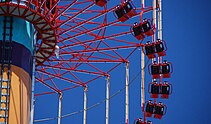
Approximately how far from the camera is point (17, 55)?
4181cm

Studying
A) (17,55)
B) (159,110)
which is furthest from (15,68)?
(159,110)

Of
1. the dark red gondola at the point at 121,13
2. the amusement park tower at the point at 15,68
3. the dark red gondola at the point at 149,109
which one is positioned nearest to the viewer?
the amusement park tower at the point at 15,68

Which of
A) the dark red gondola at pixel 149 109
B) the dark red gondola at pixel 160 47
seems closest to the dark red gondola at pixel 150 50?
the dark red gondola at pixel 160 47

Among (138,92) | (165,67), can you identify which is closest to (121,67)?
(138,92)

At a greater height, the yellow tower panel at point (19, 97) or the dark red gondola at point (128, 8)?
the dark red gondola at point (128, 8)

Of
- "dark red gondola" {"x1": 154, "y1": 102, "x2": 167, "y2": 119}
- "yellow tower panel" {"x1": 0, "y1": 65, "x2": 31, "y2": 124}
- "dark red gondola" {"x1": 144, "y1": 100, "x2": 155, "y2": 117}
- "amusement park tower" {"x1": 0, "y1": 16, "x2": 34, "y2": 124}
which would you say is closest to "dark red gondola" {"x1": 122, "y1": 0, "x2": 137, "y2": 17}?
"amusement park tower" {"x1": 0, "y1": 16, "x2": 34, "y2": 124}

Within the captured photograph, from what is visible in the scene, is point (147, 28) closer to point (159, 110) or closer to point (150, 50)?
point (150, 50)

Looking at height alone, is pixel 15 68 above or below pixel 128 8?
below

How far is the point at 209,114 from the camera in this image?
7125cm

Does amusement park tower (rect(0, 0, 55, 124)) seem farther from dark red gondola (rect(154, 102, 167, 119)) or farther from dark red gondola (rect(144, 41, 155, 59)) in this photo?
dark red gondola (rect(154, 102, 167, 119))

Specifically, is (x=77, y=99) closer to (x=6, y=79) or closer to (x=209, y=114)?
(x=209, y=114)

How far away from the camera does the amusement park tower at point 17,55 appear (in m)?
40.3

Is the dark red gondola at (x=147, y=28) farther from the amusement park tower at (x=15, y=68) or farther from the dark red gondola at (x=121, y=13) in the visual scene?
the amusement park tower at (x=15, y=68)

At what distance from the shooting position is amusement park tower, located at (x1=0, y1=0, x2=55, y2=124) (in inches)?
1587
